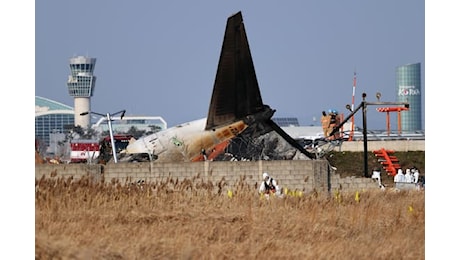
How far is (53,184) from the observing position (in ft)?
67.6

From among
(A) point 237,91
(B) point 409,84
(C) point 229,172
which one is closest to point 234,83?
(A) point 237,91

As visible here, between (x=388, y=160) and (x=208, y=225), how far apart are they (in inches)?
1135

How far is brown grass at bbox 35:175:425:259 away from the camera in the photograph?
1612 cm

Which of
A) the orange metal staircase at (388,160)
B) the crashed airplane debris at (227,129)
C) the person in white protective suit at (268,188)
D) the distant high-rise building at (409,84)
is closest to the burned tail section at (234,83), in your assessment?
the crashed airplane debris at (227,129)

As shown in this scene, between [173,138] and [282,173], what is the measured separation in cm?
1347

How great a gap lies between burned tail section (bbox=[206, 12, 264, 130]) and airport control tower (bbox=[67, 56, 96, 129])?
5.18 m

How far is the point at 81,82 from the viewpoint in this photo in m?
34.3

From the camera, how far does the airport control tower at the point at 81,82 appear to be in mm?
22969

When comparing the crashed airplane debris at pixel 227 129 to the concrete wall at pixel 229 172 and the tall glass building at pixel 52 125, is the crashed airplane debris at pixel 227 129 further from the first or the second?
the concrete wall at pixel 229 172

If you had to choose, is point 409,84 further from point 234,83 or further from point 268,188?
point 234,83

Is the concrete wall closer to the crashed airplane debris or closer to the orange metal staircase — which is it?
the crashed airplane debris

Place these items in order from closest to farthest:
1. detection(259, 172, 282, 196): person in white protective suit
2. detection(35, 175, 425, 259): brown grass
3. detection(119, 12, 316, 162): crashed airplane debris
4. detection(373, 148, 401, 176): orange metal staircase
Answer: detection(35, 175, 425, 259): brown grass → detection(259, 172, 282, 196): person in white protective suit → detection(119, 12, 316, 162): crashed airplane debris → detection(373, 148, 401, 176): orange metal staircase

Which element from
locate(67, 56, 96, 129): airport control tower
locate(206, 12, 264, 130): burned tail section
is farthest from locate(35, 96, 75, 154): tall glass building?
locate(206, 12, 264, 130): burned tail section
